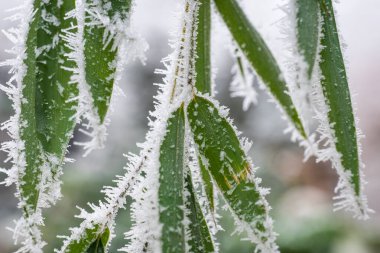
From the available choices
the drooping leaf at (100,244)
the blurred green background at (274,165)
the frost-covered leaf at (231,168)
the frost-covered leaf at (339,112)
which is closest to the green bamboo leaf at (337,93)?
the frost-covered leaf at (339,112)

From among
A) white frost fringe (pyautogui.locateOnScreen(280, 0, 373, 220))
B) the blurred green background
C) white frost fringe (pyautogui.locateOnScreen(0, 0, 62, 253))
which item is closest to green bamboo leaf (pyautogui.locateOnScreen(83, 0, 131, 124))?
white frost fringe (pyautogui.locateOnScreen(0, 0, 62, 253))

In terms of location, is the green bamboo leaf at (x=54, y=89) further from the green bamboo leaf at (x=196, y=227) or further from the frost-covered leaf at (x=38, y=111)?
the green bamboo leaf at (x=196, y=227)

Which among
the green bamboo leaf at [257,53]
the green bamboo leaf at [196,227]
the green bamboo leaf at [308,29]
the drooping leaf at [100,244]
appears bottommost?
the green bamboo leaf at [196,227]

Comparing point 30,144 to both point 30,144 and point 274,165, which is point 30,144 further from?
point 274,165

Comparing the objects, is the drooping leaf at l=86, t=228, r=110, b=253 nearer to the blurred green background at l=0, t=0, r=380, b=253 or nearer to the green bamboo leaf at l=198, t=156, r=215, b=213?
the green bamboo leaf at l=198, t=156, r=215, b=213

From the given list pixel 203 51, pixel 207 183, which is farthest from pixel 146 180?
pixel 203 51

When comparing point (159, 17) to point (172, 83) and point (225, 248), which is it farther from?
point (172, 83)

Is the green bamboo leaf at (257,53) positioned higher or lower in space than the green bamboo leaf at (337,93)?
higher
